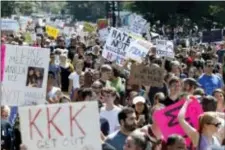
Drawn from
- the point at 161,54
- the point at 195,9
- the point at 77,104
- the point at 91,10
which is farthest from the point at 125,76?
the point at 91,10

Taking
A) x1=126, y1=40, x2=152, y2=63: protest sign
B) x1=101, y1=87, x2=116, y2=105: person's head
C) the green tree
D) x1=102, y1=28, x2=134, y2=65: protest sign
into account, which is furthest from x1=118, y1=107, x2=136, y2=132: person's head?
the green tree

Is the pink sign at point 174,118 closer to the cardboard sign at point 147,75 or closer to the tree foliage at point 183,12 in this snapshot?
the cardboard sign at point 147,75

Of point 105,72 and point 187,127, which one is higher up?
point 105,72

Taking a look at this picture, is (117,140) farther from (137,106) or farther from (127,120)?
(137,106)

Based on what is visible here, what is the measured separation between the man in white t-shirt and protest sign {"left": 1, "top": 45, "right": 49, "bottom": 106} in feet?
2.35

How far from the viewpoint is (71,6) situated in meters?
138

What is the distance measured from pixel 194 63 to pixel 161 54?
3057 mm

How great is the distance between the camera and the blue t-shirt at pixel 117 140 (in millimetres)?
7762

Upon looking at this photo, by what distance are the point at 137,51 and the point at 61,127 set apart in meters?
8.66

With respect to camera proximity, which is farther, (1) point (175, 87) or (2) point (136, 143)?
(1) point (175, 87)

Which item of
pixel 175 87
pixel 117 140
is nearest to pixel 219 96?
pixel 175 87

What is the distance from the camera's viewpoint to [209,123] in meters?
7.38

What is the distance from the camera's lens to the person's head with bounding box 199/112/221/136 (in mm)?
7352

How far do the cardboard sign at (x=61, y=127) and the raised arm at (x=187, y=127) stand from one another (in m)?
1.17
